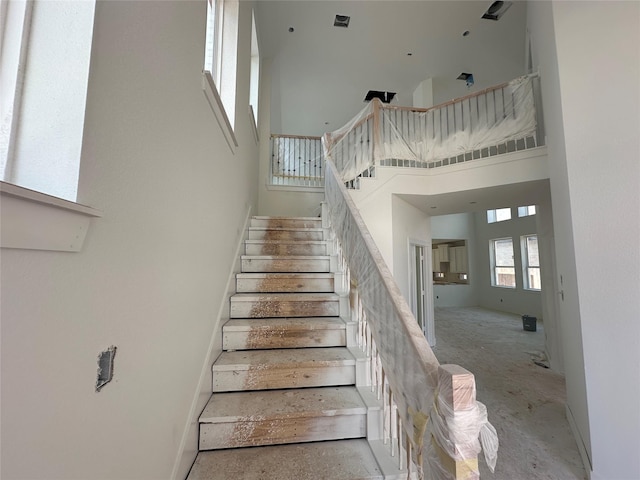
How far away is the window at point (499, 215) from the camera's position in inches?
325

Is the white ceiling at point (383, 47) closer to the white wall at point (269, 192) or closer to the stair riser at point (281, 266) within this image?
the white wall at point (269, 192)

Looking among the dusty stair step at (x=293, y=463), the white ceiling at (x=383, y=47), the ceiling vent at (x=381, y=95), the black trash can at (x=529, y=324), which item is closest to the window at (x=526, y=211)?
the black trash can at (x=529, y=324)

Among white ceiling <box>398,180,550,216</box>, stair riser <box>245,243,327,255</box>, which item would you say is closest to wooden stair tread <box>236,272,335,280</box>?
stair riser <box>245,243,327,255</box>

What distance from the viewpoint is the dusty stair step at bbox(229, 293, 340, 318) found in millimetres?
2182

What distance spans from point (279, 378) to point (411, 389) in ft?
2.86

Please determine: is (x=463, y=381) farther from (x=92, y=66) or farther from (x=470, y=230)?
(x=470, y=230)

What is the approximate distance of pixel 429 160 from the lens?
396 centimetres

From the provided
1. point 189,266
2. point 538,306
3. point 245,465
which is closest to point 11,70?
point 189,266

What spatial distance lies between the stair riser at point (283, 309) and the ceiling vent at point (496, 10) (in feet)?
16.7

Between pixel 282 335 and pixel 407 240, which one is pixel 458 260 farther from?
pixel 282 335

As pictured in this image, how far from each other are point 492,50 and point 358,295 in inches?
224

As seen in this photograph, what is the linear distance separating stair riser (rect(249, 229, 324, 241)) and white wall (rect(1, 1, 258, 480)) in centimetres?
166

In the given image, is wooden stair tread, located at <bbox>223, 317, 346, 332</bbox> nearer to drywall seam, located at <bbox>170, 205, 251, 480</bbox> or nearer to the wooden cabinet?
drywall seam, located at <bbox>170, 205, 251, 480</bbox>

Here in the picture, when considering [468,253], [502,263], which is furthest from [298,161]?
[502,263]
